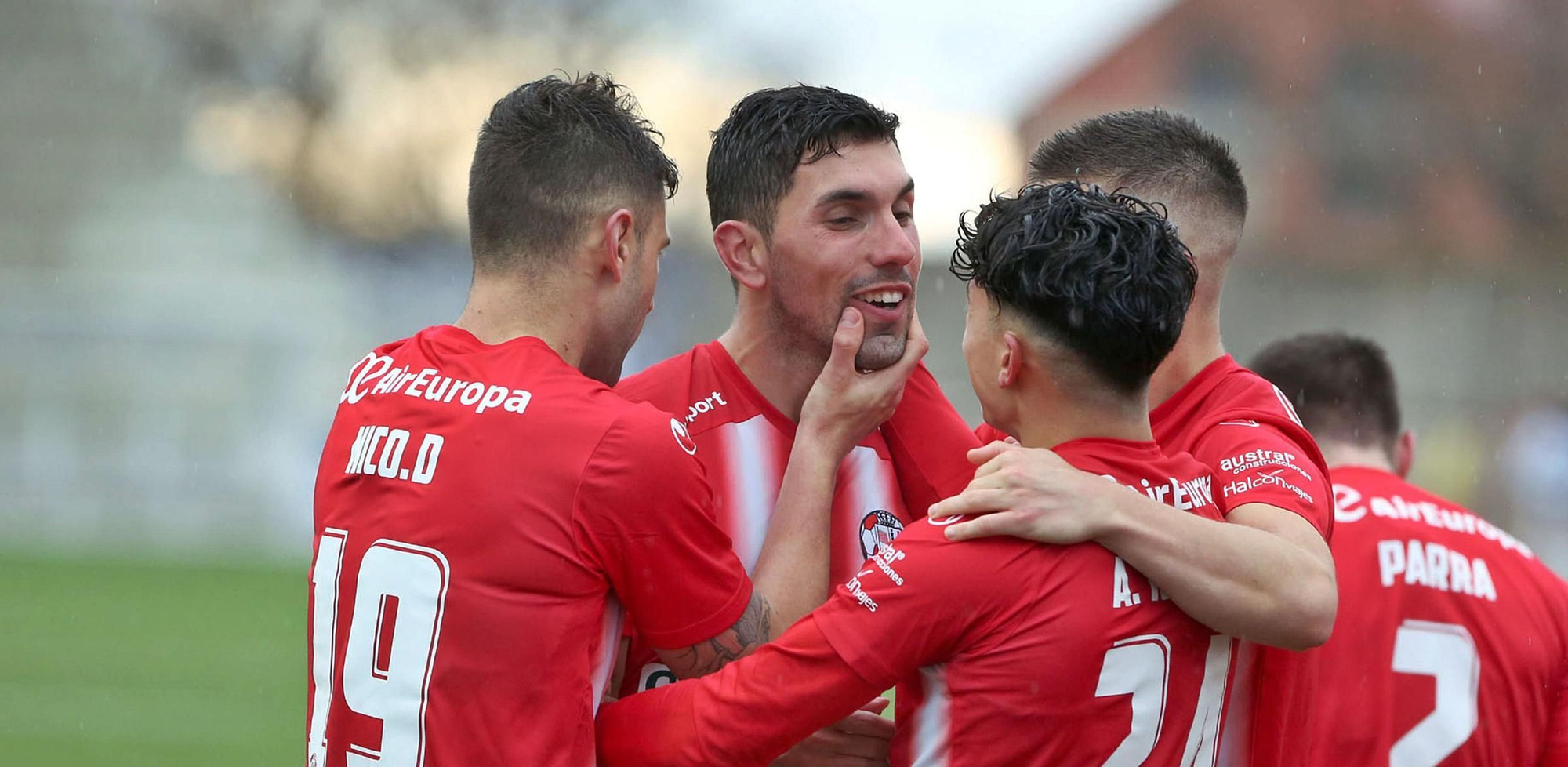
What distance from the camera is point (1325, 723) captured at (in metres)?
4.18

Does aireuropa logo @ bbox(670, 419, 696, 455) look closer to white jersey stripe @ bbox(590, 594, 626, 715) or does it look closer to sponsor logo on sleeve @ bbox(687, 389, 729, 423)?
white jersey stripe @ bbox(590, 594, 626, 715)

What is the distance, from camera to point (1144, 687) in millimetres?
2447

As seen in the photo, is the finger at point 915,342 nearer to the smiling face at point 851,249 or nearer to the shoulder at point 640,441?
the smiling face at point 851,249

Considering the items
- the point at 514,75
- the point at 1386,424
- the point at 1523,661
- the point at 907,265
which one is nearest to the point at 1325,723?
the point at 1523,661

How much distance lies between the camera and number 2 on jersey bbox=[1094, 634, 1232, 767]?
95.0 inches

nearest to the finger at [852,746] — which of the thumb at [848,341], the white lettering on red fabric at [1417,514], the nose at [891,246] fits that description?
the thumb at [848,341]

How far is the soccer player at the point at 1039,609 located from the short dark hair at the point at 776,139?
743 millimetres

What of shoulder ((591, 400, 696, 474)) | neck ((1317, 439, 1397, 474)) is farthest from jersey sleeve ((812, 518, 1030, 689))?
neck ((1317, 439, 1397, 474))

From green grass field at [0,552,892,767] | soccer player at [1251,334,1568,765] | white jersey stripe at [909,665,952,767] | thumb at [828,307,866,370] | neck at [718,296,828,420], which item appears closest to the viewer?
white jersey stripe at [909,665,952,767]

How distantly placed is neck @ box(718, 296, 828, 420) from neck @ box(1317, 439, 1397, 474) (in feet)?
6.92

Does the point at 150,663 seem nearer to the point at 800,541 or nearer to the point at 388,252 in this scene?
the point at 800,541

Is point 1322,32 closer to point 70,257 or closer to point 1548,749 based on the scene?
point 70,257

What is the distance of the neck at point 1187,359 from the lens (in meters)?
3.17

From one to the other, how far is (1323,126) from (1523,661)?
27609 millimetres
